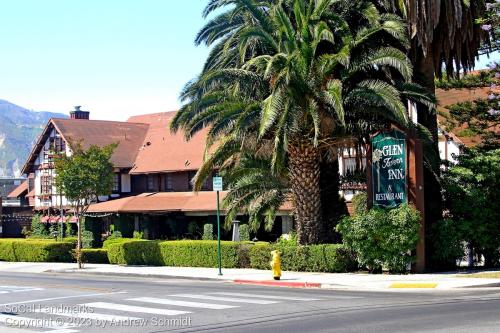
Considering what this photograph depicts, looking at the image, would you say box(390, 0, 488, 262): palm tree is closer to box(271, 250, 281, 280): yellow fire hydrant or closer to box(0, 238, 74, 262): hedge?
box(271, 250, 281, 280): yellow fire hydrant

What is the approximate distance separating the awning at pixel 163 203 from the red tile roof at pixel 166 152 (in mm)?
1698

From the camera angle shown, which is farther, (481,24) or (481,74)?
(481,74)

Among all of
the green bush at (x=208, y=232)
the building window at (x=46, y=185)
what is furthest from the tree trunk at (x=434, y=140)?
the building window at (x=46, y=185)

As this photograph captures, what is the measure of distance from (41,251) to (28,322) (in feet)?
87.2

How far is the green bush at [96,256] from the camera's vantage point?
39.7 meters

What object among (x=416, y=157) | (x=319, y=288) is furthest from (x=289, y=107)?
(x=319, y=288)

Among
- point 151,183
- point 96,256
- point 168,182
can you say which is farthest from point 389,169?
point 151,183

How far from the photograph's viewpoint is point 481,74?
3306 cm

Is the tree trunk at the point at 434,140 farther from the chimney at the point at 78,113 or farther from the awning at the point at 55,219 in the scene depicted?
the chimney at the point at 78,113

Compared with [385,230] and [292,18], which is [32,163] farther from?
[385,230]

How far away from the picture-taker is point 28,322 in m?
15.7

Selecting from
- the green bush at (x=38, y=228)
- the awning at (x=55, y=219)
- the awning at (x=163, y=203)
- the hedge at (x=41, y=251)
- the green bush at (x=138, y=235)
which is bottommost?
the hedge at (x=41, y=251)

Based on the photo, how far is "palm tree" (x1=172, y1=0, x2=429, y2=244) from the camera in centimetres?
2425

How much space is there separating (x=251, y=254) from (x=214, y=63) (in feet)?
24.7
